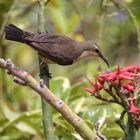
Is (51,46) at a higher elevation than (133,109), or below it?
higher

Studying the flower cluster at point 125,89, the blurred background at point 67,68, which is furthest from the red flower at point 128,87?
the blurred background at point 67,68

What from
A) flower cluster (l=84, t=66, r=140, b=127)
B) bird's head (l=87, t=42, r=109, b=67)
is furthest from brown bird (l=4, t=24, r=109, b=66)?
flower cluster (l=84, t=66, r=140, b=127)

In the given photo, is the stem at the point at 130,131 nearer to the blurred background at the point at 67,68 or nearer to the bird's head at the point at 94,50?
the blurred background at the point at 67,68

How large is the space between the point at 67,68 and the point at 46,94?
186cm

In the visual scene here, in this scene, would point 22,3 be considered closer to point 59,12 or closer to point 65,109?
point 59,12

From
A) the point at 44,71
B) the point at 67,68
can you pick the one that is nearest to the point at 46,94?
the point at 44,71

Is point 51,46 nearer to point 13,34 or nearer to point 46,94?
point 13,34

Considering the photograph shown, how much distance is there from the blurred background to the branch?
0.59 meters

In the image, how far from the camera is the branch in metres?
0.93

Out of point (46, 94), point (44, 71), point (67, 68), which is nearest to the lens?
point (46, 94)

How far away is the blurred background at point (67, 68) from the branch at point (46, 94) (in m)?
0.59

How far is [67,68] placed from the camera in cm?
285

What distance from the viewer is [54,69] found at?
2752 millimetres

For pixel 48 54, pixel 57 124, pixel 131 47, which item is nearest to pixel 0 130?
pixel 57 124
